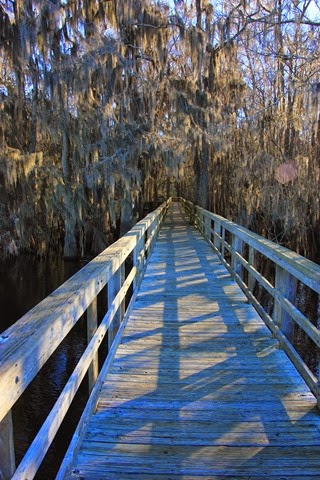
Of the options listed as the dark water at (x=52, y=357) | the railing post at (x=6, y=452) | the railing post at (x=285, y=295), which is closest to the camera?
the railing post at (x=6, y=452)

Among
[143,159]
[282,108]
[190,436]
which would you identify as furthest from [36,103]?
[190,436]

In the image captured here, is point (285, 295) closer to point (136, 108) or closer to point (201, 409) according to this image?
point (201, 409)

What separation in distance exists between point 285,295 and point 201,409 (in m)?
1.33

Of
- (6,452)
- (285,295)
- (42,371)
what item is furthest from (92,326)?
(42,371)

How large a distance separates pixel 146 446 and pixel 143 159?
51.7 ft

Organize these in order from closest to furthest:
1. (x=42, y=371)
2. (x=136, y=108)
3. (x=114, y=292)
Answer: (x=114, y=292)
(x=42, y=371)
(x=136, y=108)

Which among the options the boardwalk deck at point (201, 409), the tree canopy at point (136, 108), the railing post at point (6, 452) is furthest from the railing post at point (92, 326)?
the tree canopy at point (136, 108)

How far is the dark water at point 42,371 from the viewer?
6305 mm

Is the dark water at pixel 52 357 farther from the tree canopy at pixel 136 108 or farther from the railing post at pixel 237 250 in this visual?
the railing post at pixel 237 250

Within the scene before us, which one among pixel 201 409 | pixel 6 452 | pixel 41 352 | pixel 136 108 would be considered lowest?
pixel 201 409

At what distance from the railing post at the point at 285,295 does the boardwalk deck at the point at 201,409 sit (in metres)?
0.23

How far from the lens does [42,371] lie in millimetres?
8609

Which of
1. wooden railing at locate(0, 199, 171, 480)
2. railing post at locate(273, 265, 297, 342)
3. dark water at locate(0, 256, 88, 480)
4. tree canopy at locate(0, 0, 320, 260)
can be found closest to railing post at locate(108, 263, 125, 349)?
wooden railing at locate(0, 199, 171, 480)

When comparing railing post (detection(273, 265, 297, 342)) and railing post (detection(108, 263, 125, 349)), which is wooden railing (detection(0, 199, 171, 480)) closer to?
railing post (detection(108, 263, 125, 349))
